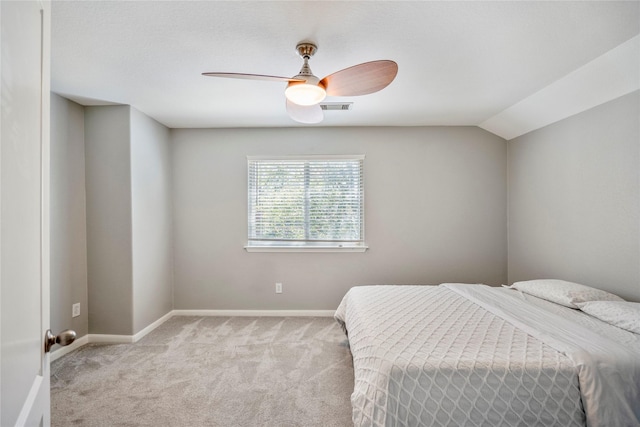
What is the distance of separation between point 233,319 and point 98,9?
10.3 ft

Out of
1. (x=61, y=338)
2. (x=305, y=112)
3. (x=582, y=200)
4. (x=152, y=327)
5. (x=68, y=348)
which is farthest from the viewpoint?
(x=152, y=327)

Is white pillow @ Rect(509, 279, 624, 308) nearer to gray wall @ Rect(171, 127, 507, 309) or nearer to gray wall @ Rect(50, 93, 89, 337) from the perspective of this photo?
gray wall @ Rect(171, 127, 507, 309)

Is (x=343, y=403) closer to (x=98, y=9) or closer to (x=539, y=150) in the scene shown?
(x=98, y=9)

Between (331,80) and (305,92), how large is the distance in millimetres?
177

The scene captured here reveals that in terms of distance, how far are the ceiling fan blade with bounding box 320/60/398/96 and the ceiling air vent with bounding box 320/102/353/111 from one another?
102 cm

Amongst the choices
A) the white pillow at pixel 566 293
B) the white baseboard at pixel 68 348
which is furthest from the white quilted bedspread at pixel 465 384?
the white baseboard at pixel 68 348

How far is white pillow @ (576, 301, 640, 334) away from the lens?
1769mm

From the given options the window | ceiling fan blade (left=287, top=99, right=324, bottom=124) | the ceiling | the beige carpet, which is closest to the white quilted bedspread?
the beige carpet

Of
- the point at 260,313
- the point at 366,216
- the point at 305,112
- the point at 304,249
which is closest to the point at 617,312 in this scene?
the point at 366,216

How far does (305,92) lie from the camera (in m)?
1.81

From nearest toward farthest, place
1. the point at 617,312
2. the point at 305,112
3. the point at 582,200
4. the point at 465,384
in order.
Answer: the point at 465,384, the point at 617,312, the point at 305,112, the point at 582,200

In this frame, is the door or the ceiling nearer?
the door

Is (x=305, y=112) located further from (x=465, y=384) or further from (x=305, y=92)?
(x=465, y=384)

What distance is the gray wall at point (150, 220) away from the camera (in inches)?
121
